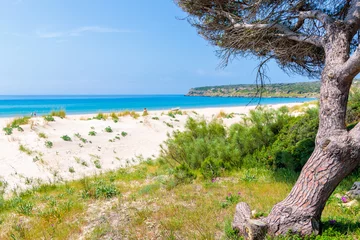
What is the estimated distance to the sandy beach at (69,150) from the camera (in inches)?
320

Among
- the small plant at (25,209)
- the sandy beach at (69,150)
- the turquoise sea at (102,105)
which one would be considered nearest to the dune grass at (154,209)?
the small plant at (25,209)

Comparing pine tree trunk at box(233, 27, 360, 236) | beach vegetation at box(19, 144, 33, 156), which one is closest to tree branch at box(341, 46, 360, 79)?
pine tree trunk at box(233, 27, 360, 236)

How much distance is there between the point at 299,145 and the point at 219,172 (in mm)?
1893

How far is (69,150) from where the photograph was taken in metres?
10.5

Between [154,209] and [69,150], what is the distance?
Result: 24.1 ft

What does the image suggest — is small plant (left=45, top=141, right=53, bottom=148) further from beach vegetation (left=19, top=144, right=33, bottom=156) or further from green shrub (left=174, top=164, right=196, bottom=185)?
green shrub (left=174, top=164, right=196, bottom=185)

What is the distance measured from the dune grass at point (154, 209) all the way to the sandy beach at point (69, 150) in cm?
200

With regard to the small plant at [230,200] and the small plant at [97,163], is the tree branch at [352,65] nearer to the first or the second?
the small plant at [230,200]

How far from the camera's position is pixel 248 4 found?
520 centimetres

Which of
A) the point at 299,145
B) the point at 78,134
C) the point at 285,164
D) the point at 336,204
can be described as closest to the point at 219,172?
the point at 285,164

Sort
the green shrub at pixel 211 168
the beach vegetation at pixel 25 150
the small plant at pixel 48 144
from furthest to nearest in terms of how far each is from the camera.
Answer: the small plant at pixel 48 144 < the beach vegetation at pixel 25 150 < the green shrub at pixel 211 168

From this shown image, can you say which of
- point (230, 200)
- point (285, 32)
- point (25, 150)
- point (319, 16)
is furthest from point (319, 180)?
point (25, 150)

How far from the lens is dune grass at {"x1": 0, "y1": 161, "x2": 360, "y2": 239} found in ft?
11.5

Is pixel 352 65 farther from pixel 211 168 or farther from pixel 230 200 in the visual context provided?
pixel 211 168
